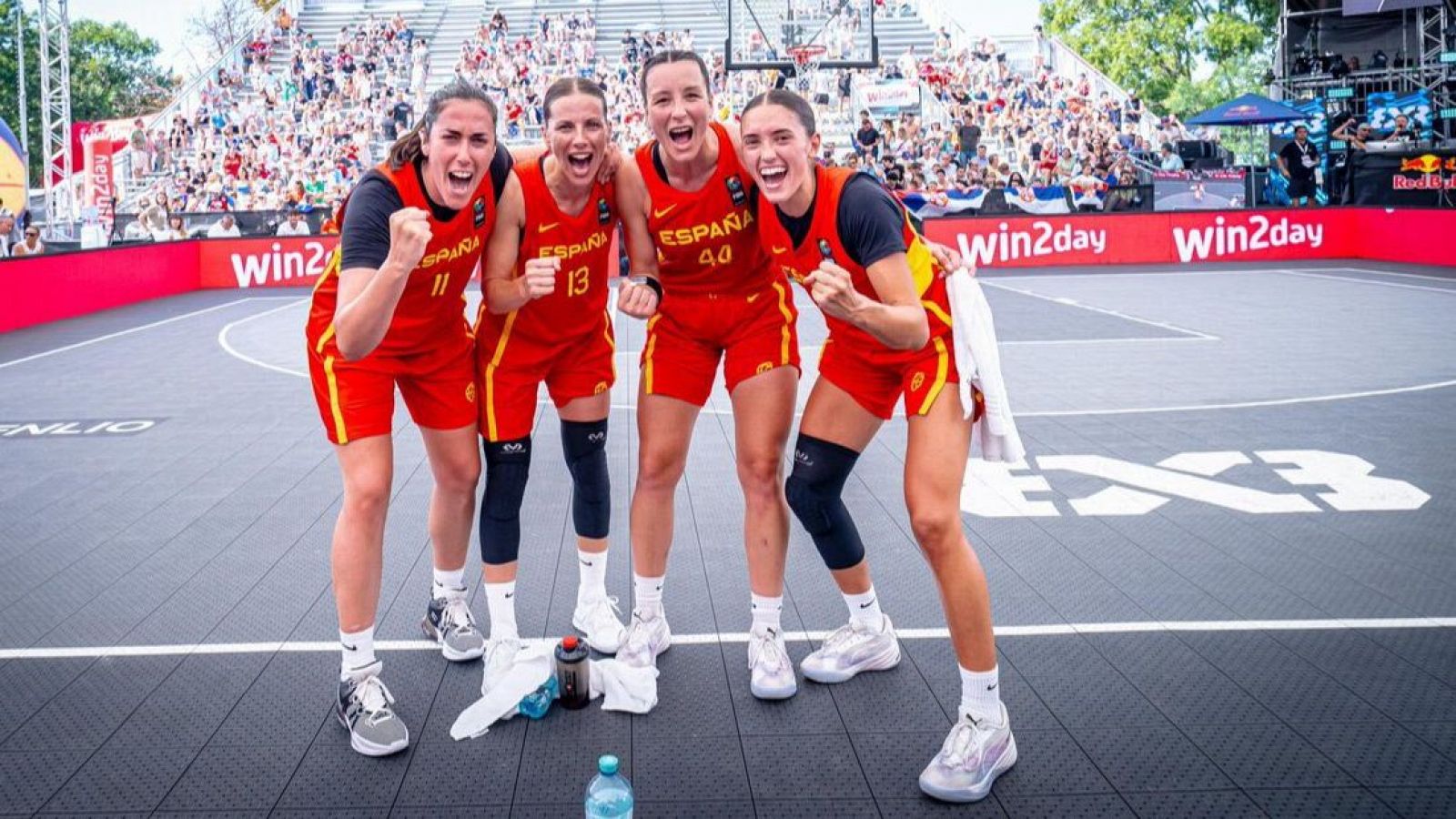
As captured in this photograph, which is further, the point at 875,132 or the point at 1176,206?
the point at 875,132

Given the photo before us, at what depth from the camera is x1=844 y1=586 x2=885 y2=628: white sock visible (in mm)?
4398

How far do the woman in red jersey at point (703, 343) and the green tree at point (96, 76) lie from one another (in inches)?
2291

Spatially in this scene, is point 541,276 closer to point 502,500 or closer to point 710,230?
point 710,230

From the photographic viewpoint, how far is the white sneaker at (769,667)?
4.09 m

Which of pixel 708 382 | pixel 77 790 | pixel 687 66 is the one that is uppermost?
pixel 687 66

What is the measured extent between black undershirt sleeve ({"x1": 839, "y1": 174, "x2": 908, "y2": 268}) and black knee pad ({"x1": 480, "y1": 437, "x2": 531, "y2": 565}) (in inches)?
56.7

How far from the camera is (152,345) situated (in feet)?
46.8

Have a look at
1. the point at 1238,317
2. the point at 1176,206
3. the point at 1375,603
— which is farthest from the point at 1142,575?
the point at 1176,206

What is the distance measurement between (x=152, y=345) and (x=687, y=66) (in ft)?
39.0

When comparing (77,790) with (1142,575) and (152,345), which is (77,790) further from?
(152,345)

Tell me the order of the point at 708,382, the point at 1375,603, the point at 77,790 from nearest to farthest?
the point at 77,790
the point at 708,382
the point at 1375,603

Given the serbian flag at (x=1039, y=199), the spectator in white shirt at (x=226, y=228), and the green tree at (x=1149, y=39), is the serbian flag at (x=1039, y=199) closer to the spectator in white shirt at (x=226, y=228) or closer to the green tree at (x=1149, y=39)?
the spectator in white shirt at (x=226, y=228)

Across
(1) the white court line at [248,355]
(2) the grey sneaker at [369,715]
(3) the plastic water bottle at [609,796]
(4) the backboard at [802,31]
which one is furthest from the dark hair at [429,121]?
(4) the backboard at [802,31]

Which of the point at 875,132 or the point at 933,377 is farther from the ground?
the point at 875,132
